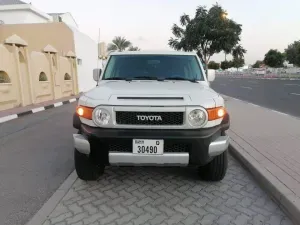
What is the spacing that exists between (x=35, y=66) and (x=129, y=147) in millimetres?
12348

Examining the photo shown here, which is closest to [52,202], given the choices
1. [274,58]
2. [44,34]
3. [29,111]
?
[29,111]

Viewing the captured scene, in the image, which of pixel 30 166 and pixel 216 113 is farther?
pixel 30 166

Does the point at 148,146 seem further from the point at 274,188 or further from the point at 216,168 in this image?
the point at 274,188

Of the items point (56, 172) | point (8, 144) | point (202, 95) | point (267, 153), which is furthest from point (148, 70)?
point (8, 144)

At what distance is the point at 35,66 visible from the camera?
45.9 ft

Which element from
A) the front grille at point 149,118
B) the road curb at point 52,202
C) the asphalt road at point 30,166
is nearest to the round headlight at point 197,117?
the front grille at point 149,118

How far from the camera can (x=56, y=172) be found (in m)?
4.42

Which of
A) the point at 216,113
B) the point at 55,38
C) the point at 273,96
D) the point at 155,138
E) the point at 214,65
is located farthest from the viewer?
the point at 214,65

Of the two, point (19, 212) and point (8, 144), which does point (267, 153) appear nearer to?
point (19, 212)

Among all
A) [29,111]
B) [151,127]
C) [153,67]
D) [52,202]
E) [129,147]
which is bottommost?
[29,111]

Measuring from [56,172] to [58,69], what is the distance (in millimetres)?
13718

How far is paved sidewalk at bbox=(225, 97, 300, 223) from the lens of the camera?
3.39 meters

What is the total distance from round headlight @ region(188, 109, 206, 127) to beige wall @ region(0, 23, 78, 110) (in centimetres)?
1007

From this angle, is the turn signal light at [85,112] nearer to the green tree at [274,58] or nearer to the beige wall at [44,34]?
the beige wall at [44,34]
